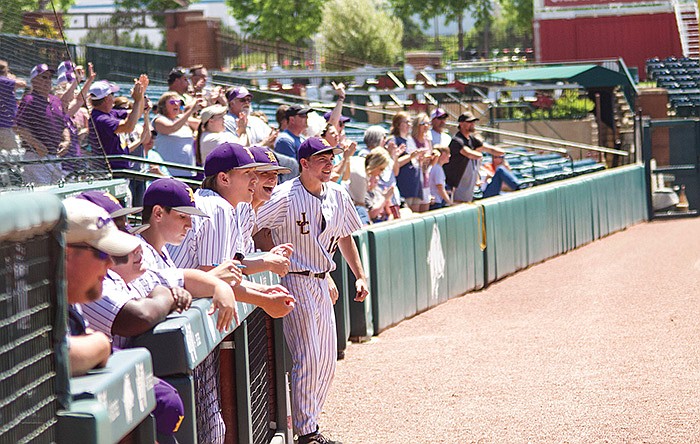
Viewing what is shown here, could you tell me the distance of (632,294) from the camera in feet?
42.5

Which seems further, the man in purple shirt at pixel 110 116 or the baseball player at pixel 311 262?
the man in purple shirt at pixel 110 116

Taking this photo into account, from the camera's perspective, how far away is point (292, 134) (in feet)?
35.6

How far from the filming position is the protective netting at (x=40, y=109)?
7316 millimetres

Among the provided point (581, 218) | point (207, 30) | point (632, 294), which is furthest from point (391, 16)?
point (632, 294)

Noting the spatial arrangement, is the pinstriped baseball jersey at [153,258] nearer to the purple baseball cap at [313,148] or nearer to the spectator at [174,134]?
the purple baseball cap at [313,148]

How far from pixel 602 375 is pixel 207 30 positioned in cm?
3094

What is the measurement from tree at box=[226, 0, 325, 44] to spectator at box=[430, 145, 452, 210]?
3968 centimetres

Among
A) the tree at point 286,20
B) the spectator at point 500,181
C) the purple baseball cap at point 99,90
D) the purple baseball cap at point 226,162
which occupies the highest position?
the tree at point 286,20

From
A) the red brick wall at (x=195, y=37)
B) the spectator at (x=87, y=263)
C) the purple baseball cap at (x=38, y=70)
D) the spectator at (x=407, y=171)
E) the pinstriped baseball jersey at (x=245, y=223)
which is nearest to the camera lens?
the spectator at (x=87, y=263)

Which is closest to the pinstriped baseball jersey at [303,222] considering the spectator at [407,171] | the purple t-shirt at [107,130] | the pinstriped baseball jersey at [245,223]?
the pinstriped baseball jersey at [245,223]

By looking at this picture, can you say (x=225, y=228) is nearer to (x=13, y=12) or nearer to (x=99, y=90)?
(x=13, y=12)

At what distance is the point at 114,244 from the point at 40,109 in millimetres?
5381

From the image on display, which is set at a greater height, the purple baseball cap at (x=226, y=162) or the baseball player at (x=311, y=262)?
the purple baseball cap at (x=226, y=162)

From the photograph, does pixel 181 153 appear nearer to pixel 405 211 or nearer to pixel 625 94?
pixel 405 211
